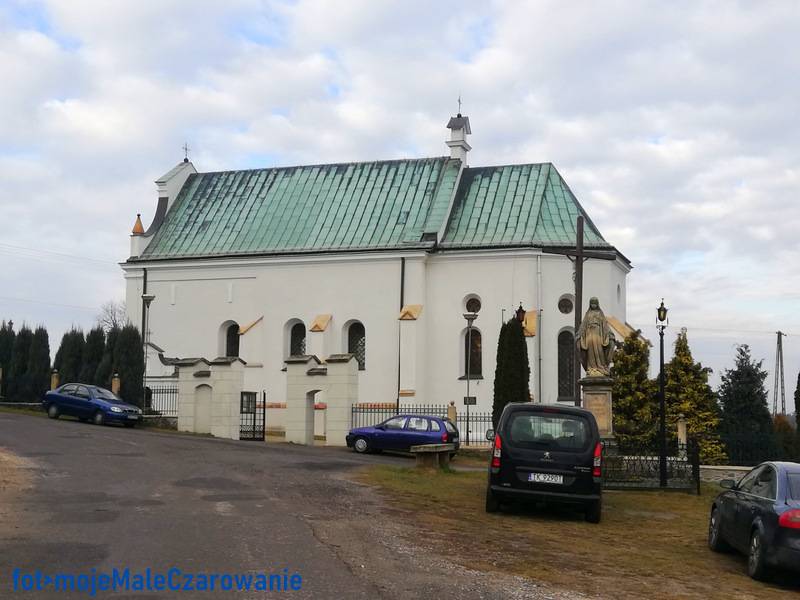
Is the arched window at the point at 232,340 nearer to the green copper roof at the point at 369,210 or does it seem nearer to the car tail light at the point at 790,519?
the green copper roof at the point at 369,210

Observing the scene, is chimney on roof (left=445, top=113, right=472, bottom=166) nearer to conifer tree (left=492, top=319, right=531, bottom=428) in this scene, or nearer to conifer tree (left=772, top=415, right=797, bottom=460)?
conifer tree (left=492, top=319, right=531, bottom=428)

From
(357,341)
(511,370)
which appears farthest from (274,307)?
(511,370)

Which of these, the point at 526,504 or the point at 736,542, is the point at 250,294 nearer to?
the point at 526,504

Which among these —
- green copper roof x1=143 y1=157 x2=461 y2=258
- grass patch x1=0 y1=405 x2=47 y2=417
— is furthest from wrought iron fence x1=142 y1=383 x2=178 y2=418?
green copper roof x1=143 y1=157 x2=461 y2=258

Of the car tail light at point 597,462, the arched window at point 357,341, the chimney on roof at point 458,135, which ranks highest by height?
the chimney on roof at point 458,135

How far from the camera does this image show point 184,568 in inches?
332

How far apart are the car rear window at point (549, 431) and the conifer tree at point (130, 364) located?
2519cm

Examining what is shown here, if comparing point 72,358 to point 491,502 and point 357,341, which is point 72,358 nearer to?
point 357,341

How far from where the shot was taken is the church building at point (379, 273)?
35.4 m

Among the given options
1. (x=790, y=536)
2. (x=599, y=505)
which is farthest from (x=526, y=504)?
(x=790, y=536)

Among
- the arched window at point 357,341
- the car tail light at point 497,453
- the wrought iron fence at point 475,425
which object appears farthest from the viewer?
the arched window at point 357,341

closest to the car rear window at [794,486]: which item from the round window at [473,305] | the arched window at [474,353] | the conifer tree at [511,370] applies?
the conifer tree at [511,370]

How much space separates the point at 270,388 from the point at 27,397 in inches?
456

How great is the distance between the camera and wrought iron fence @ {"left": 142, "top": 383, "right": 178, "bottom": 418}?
34.3 meters
